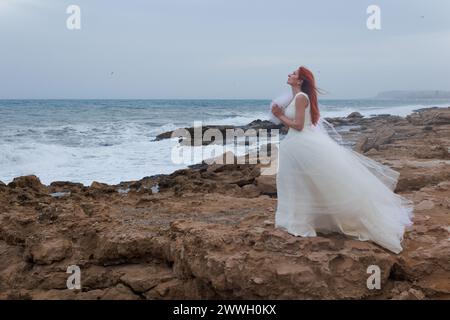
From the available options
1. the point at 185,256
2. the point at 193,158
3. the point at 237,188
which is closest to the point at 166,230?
the point at 185,256

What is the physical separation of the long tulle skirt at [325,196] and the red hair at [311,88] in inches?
5.5

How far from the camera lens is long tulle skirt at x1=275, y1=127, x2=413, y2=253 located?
388cm

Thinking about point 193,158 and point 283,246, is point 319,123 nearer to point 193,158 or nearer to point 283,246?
point 283,246

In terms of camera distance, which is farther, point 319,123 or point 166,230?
point 166,230

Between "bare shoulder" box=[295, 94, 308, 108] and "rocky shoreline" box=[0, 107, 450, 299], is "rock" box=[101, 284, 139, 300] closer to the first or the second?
"rocky shoreline" box=[0, 107, 450, 299]

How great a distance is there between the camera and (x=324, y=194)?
3898 millimetres

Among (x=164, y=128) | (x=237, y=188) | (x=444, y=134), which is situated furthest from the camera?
(x=164, y=128)

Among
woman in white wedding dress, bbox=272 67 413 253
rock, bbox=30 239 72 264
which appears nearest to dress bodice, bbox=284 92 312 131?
woman in white wedding dress, bbox=272 67 413 253

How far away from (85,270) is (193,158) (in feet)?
32.6

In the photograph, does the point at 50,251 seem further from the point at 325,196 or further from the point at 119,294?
the point at 325,196

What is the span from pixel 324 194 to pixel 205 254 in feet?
3.82

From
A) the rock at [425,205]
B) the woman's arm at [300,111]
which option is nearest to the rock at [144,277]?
the woman's arm at [300,111]

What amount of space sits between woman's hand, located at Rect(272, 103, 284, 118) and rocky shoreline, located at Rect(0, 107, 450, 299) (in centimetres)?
106

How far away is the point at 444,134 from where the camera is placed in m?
13.7
